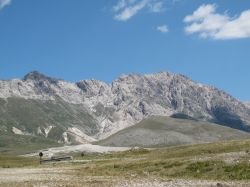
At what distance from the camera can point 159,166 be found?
209 feet

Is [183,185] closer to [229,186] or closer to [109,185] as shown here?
[229,186]

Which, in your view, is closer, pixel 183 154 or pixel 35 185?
pixel 35 185

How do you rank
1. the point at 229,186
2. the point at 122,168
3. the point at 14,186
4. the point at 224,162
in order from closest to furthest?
1. the point at 229,186
2. the point at 14,186
3. the point at 224,162
4. the point at 122,168

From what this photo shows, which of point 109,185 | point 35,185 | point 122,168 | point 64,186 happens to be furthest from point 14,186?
point 122,168

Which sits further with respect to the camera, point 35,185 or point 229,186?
point 35,185

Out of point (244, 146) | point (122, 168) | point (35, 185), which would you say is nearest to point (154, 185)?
point (35, 185)

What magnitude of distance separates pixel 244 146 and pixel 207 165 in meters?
22.8

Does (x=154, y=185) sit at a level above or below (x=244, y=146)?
below

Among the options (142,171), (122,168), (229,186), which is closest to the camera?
(229,186)

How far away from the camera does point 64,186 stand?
133 ft

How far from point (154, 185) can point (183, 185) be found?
2433 mm

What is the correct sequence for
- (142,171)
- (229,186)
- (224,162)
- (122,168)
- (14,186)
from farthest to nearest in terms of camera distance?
(122,168), (142,171), (224,162), (14,186), (229,186)

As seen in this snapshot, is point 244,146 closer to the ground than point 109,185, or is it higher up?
higher up

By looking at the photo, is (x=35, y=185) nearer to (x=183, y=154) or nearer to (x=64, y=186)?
(x=64, y=186)
